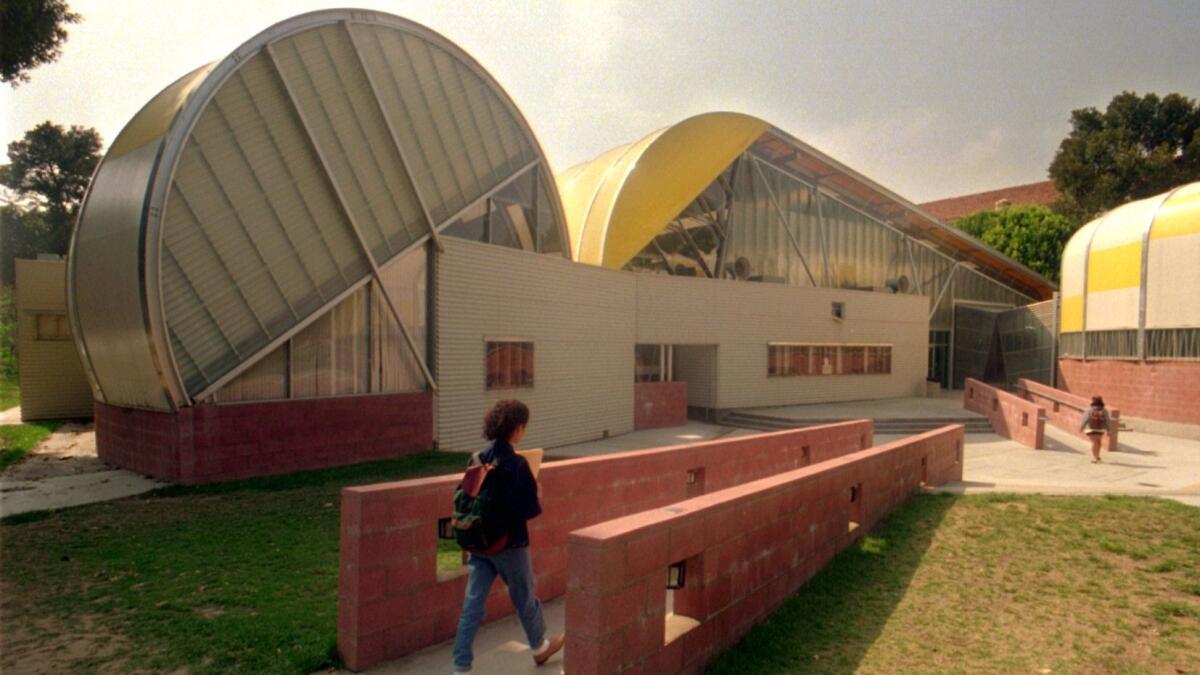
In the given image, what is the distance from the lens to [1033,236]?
38344mm

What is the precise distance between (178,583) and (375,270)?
7.93m

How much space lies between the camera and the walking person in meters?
4.19

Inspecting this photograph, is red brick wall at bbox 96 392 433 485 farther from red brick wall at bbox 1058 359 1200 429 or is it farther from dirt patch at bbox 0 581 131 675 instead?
red brick wall at bbox 1058 359 1200 429

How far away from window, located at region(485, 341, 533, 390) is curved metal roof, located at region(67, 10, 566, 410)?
3.10 m

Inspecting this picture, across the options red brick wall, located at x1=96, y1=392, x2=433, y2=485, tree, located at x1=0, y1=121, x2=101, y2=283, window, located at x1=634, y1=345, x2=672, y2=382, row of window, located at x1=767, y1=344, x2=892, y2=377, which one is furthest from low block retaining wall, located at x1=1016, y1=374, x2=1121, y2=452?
tree, located at x1=0, y1=121, x2=101, y2=283

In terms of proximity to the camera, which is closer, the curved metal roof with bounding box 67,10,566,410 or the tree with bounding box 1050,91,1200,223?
the curved metal roof with bounding box 67,10,566,410

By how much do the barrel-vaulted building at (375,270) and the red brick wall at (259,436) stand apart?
4 centimetres

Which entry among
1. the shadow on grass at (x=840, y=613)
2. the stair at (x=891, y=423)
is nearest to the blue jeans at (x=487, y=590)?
the shadow on grass at (x=840, y=613)

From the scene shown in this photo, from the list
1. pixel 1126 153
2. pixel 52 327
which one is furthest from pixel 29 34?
pixel 1126 153

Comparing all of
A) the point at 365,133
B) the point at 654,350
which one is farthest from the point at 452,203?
the point at 654,350

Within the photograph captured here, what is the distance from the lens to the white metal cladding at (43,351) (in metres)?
18.8

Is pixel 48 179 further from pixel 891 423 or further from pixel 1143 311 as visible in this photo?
pixel 1143 311

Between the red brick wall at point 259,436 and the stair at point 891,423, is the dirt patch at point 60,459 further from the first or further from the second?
the stair at point 891,423

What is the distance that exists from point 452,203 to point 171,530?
9211 mm
